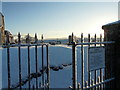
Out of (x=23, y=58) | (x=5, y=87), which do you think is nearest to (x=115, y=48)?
(x=5, y=87)

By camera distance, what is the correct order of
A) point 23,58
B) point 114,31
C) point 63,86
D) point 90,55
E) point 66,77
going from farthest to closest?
point 23,58, point 66,77, point 63,86, point 114,31, point 90,55

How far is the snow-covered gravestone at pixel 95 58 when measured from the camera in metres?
3.79

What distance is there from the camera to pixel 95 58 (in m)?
3.95

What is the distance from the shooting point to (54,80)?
25.9ft

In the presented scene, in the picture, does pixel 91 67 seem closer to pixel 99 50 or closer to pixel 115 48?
pixel 99 50

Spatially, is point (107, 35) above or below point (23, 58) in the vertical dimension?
above

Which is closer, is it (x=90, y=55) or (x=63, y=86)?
(x=90, y=55)

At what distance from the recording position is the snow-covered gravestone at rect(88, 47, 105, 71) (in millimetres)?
3793

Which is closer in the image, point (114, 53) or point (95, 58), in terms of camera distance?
point (95, 58)

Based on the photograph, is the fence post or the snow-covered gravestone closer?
the snow-covered gravestone

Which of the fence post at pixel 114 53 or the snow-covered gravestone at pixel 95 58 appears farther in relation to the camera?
the fence post at pixel 114 53

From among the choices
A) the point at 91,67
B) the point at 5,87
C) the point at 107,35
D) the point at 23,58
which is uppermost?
the point at 107,35

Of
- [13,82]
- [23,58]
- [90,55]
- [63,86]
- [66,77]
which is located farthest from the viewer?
[23,58]

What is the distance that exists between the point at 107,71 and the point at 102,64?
0.81m
